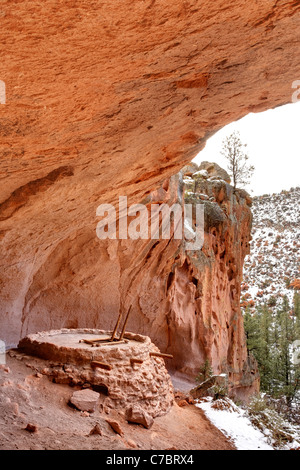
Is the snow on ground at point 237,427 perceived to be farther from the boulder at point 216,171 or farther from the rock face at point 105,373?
the boulder at point 216,171

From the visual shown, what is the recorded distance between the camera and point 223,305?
1285 cm

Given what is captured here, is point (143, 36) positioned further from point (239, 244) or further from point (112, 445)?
point (239, 244)

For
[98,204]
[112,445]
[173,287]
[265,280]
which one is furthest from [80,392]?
[265,280]

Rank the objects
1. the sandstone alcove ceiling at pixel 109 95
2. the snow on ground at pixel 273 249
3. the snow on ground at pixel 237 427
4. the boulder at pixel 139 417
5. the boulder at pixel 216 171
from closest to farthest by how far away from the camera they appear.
Result: 1. the sandstone alcove ceiling at pixel 109 95
2. the boulder at pixel 139 417
3. the snow on ground at pixel 237 427
4. the boulder at pixel 216 171
5. the snow on ground at pixel 273 249

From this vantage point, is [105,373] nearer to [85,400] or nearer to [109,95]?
[85,400]

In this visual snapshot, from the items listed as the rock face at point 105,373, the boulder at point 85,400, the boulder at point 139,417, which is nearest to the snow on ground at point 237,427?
the rock face at point 105,373

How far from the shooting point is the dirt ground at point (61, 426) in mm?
3430

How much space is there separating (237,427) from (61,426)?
3.31 m

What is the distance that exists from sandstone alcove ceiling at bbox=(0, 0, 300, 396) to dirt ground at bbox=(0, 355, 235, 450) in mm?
2459

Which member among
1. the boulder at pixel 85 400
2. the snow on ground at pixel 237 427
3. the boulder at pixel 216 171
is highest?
the boulder at pixel 216 171

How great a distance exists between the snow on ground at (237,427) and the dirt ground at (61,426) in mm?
193

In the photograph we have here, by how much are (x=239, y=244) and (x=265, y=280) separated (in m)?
18.1

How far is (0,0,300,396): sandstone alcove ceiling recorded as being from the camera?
2.66m
